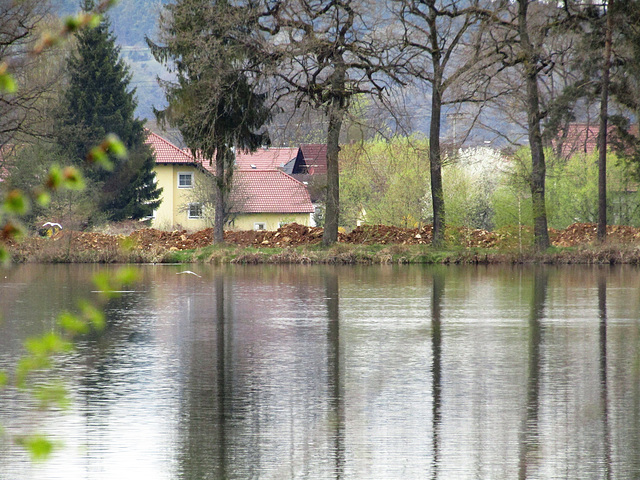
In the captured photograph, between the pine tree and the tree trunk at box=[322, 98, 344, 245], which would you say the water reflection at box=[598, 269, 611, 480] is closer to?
the tree trunk at box=[322, 98, 344, 245]

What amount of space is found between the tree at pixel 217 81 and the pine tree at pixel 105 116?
19.1m

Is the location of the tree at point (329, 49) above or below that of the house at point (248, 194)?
above

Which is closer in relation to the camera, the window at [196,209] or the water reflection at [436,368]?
the water reflection at [436,368]

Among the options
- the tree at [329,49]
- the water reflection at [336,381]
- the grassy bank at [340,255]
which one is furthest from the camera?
the tree at [329,49]

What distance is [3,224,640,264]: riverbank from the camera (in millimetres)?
39750

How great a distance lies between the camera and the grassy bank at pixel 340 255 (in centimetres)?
3916

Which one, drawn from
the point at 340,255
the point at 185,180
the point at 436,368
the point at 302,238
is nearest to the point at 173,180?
the point at 185,180

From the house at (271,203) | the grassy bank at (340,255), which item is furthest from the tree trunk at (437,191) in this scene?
the house at (271,203)

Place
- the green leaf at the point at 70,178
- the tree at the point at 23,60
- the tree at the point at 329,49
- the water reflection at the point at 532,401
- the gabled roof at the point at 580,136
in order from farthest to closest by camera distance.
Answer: the gabled roof at the point at 580,136
the tree at the point at 329,49
the tree at the point at 23,60
the water reflection at the point at 532,401
the green leaf at the point at 70,178

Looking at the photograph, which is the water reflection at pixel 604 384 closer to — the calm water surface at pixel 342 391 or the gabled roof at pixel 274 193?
the calm water surface at pixel 342 391

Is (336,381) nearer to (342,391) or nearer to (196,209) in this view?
(342,391)

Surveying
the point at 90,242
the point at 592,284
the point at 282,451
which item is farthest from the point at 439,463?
the point at 90,242

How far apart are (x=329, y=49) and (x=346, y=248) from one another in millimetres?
8209

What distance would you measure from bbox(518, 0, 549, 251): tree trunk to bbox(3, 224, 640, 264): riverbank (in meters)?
0.51
